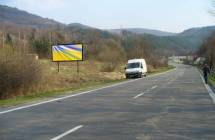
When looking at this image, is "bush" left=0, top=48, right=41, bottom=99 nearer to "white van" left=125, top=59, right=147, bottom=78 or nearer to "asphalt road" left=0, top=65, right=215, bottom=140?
"asphalt road" left=0, top=65, right=215, bottom=140

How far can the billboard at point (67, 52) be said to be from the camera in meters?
52.3

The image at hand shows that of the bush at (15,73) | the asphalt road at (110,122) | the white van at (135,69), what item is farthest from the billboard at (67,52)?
the asphalt road at (110,122)

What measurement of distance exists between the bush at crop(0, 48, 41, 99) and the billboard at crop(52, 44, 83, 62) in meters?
22.6

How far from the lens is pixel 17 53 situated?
2783 centimetres

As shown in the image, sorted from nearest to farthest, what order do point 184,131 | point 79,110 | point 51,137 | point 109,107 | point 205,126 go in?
point 51,137 → point 184,131 → point 205,126 → point 79,110 → point 109,107

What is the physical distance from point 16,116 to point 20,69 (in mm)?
14069

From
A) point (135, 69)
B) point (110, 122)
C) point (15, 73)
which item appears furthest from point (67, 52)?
point (110, 122)

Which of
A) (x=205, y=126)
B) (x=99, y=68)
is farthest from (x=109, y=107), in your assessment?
(x=99, y=68)

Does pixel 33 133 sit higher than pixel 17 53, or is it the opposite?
pixel 17 53

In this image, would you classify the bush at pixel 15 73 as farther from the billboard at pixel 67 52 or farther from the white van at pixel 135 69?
the white van at pixel 135 69

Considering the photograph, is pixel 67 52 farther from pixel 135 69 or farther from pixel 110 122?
pixel 110 122

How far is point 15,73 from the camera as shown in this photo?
89.4 ft

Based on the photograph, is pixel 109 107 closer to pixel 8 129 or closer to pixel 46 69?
pixel 8 129

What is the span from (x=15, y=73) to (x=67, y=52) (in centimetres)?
2561
